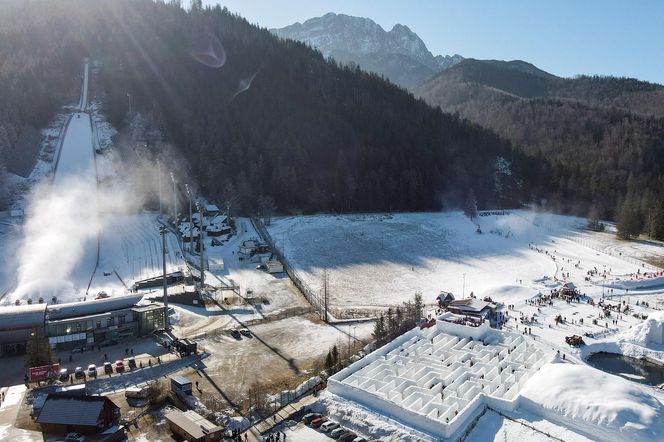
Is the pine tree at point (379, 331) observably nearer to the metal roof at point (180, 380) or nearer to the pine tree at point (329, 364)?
the pine tree at point (329, 364)

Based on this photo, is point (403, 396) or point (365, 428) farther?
point (403, 396)

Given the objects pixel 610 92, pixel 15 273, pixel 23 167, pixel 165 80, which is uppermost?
pixel 610 92

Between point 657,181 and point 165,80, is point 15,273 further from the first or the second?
point 657,181

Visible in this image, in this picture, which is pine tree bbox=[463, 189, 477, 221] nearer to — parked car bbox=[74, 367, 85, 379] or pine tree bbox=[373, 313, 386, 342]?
pine tree bbox=[373, 313, 386, 342]

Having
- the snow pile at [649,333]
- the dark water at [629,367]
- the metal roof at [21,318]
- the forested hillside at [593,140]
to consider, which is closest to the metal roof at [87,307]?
the metal roof at [21,318]

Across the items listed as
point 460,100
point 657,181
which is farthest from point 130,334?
point 460,100

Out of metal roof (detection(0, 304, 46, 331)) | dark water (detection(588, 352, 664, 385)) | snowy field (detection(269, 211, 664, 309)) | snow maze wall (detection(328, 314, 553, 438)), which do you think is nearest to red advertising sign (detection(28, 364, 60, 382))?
metal roof (detection(0, 304, 46, 331))
